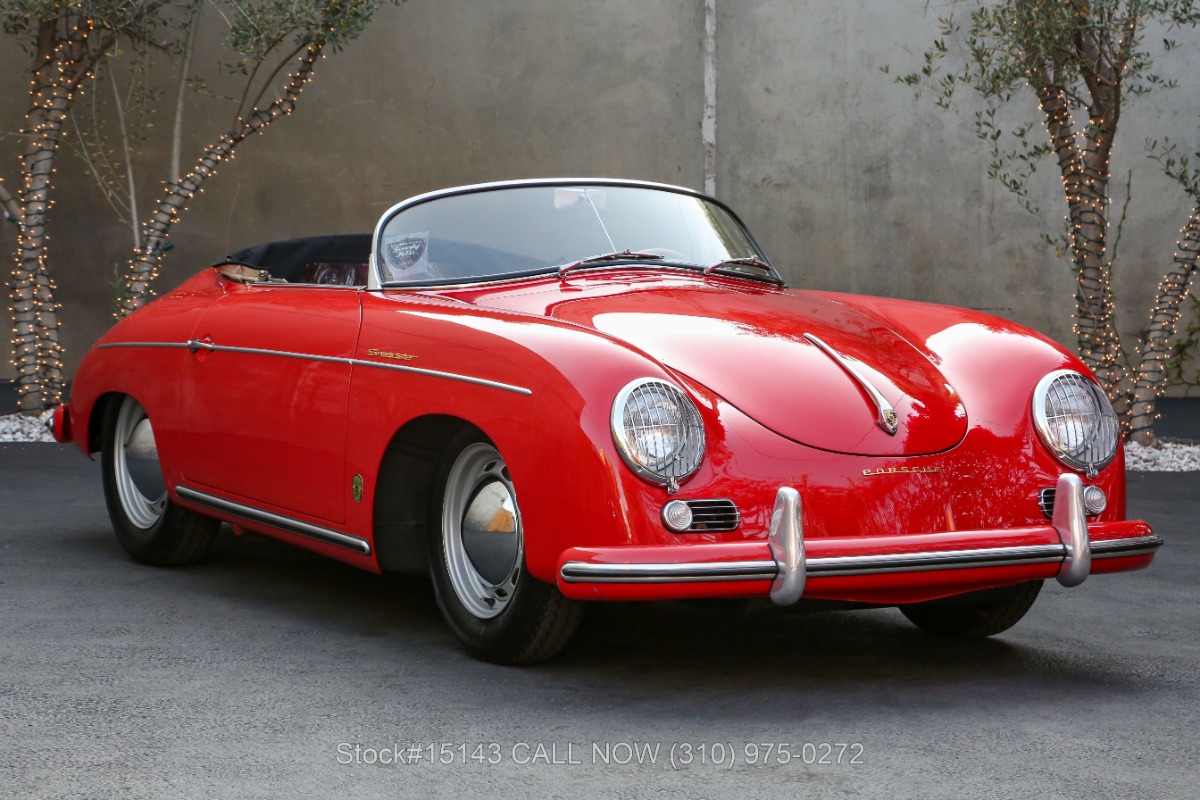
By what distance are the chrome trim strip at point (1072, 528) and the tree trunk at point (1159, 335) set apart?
595 centimetres

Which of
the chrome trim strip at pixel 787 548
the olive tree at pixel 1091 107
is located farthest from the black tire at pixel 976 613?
the olive tree at pixel 1091 107

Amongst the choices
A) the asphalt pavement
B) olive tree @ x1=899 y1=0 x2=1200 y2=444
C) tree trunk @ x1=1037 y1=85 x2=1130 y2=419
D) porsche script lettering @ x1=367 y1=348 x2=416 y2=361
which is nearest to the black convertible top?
the asphalt pavement

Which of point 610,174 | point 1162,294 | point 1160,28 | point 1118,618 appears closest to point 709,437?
point 1118,618

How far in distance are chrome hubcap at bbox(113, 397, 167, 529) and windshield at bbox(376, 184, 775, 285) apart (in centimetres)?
130

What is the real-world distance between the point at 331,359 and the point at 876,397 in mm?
1538

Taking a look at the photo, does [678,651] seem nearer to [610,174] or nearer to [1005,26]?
[1005,26]

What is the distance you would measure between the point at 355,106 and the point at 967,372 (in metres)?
11.1

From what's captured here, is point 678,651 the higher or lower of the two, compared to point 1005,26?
lower

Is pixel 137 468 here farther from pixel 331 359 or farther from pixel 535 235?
pixel 535 235

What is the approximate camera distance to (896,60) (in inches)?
534

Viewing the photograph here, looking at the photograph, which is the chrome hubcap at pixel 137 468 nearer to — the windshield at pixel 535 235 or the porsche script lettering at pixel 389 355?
the windshield at pixel 535 235

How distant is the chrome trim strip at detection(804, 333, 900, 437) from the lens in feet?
11.0

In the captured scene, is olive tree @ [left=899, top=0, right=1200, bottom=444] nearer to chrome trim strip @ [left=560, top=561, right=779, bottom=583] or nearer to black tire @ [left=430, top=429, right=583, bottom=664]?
black tire @ [left=430, top=429, right=583, bottom=664]

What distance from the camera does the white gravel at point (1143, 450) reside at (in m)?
8.66
